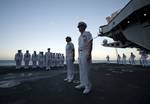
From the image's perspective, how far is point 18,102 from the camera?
337 cm

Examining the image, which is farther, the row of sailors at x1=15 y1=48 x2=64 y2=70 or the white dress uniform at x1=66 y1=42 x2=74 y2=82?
the row of sailors at x1=15 y1=48 x2=64 y2=70

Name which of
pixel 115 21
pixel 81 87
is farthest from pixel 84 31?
pixel 115 21

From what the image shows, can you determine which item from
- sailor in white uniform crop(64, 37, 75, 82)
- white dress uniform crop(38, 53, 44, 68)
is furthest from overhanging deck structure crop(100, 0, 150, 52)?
white dress uniform crop(38, 53, 44, 68)

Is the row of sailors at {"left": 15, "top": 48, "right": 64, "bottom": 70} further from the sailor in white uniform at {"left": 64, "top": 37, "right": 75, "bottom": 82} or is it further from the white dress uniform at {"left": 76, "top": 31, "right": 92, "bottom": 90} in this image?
the white dress uniform at {"left": 76, "top": 31, "right": 92, "bottom": 90}

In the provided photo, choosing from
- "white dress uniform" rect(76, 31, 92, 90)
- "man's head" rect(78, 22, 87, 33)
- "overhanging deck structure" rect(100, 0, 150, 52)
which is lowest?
"white dress uniform" rect(76, 31, 92, 90)

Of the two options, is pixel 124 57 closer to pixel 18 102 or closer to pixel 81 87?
pixel 81 87

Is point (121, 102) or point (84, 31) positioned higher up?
point (84, 31)

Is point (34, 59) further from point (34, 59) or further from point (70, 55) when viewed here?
point (70, 55)

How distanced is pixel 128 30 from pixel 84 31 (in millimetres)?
14566

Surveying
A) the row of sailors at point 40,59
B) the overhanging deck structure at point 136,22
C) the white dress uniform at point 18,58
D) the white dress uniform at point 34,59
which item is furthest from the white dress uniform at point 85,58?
the white dress uniform at point 34,59

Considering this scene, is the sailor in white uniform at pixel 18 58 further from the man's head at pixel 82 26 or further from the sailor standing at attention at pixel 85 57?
the sailor standing at attention at pixel 85 57

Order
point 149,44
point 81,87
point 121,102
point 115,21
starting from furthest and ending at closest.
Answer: point 115,21 < point 149,44 < point 81,87 < point 121,102

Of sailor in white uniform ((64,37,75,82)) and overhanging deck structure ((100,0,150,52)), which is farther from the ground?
overhanging deck structure ((100,0,150,52))

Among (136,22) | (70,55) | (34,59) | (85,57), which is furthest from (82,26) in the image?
(34,59)
